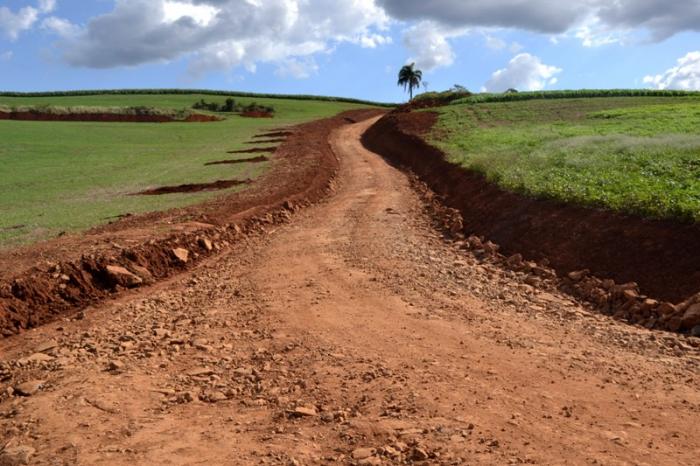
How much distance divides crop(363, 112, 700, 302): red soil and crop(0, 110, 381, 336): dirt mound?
503 centimetres

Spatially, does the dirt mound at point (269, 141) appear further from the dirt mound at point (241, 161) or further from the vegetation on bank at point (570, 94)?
the vegetation on bank at point (570, 94)

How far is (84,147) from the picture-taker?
121 ft

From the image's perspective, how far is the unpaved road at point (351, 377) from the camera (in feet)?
16.1

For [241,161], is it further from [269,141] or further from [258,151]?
[269,141]

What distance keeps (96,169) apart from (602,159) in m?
21.1

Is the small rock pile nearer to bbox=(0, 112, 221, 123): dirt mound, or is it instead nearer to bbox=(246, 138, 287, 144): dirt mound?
bbox=(246, 138, 287, 144): dirt mound

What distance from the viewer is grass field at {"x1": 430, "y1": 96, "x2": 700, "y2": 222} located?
11000 millimetres

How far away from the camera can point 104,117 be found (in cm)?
6106

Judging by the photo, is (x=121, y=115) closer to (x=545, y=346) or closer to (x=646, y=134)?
(x=646, y=134)

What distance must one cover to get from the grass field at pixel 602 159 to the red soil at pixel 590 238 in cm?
33

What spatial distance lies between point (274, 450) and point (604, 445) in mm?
2490

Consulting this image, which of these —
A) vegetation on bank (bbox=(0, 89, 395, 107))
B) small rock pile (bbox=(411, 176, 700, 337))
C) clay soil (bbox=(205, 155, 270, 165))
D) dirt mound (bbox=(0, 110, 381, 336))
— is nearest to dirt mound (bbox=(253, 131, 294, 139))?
clay soil (bbox=(205, 155, 270, 165))

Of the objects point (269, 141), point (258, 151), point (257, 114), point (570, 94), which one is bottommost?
point (258, 151)

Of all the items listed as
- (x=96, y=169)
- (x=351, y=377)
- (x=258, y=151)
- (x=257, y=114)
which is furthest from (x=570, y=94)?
(x=351, y=377)
